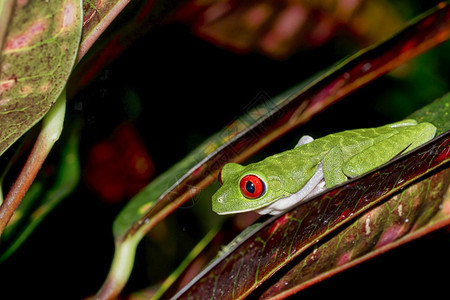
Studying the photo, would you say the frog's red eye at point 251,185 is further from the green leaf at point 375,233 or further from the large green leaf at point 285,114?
the green leaf at point 375,233

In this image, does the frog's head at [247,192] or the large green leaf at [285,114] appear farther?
the frog's head at [247,192]

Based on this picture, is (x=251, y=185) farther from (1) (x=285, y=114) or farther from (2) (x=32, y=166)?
(2) (x=32, y=166)

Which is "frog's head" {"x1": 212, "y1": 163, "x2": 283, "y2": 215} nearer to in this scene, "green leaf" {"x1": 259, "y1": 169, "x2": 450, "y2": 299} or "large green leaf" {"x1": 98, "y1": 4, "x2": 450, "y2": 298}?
"large green leaf" {"x1": 98, "y1": 4, "x2": 450, "y2": 298}

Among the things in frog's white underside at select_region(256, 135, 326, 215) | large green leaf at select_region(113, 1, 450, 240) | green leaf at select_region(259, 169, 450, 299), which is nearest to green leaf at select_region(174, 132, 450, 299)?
green leaf at select_region(259, 169, 450, 299)

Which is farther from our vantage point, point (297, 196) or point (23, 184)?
point (297, 196)

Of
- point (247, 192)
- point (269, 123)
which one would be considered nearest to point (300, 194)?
point (247, 192)

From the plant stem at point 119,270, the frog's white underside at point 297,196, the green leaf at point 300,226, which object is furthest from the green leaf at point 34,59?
the frog's white underside at point 297,196

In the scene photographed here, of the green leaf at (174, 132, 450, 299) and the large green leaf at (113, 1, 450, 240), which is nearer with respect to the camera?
the green leaf at (174, 132, 450, 299)

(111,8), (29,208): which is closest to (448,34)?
(111,8)
